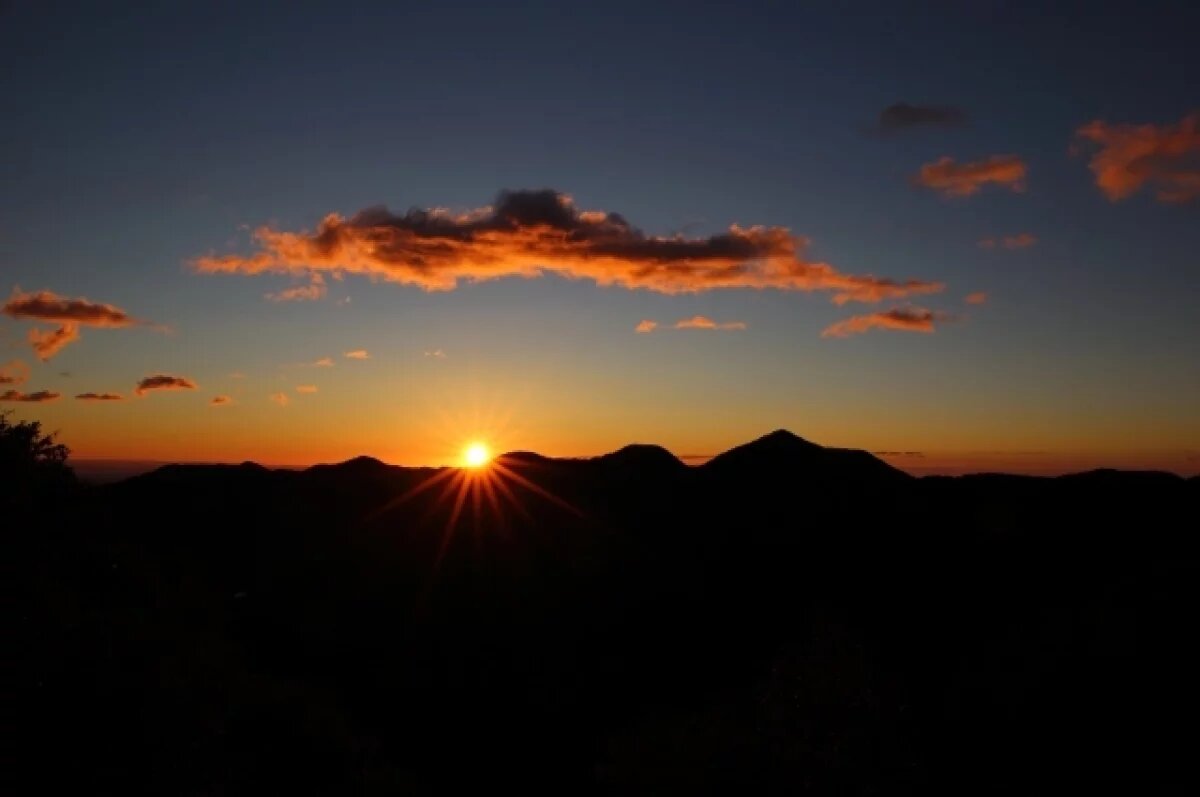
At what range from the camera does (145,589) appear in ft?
109

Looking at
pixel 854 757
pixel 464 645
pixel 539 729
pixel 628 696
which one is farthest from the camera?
pixel 464 645

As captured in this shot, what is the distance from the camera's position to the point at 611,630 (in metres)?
81.8

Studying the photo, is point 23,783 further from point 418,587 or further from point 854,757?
point 418,587

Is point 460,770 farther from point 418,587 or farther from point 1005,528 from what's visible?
point 1005,528

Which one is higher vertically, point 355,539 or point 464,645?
point 355,539

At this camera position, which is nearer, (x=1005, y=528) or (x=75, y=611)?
(x=75, y=611)

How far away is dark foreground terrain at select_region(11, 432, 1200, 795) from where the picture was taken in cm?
3147

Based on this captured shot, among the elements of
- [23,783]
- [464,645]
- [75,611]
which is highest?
[75,611]

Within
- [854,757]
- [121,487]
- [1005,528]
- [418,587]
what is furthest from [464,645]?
[121,487]

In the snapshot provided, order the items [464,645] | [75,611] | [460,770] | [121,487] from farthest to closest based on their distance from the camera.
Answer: [121,487], [464,645], [460,770], [75,611]

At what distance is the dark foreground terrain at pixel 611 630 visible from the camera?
103 ft

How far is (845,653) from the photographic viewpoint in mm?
41031

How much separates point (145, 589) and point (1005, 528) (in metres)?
77.7

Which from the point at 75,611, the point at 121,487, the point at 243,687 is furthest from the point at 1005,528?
the point at 121,487
